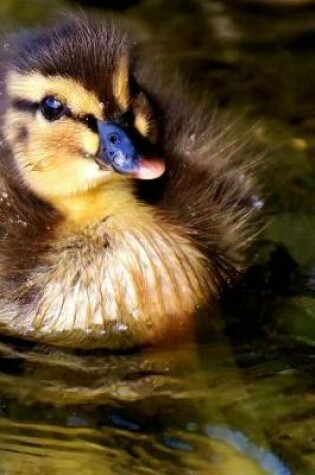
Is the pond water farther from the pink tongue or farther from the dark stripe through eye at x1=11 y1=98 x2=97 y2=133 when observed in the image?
the dark stripe through eye at x1=11 y1=98 x2=97 y2=133

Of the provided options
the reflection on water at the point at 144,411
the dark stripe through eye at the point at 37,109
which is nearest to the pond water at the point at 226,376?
the reflection on water at the point at 144,411

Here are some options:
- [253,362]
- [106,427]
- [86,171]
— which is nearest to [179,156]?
[86,171]

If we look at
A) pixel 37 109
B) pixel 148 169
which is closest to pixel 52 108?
pixel 37 109

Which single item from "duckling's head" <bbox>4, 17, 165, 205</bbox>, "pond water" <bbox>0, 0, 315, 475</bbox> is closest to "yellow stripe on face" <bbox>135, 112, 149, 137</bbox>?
"duckling's head" <bbox>4, 17, 165, 205</bbox>

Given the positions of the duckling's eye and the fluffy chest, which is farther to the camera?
the fluffy chest

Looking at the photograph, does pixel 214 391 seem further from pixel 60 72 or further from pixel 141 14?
pixel 141 14

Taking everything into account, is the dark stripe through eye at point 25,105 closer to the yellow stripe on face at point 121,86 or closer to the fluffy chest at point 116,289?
the yellow stripe on face at point 121,86

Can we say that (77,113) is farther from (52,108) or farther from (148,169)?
(148,169)

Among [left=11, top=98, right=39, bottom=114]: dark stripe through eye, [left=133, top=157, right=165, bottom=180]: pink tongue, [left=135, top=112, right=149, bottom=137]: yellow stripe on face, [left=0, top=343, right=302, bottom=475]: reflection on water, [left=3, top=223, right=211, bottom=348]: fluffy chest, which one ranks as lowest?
[left=0, top=343, right=302, bottom=475]: reflection on water
